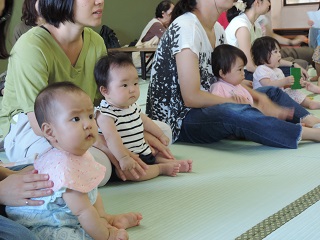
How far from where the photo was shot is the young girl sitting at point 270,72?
3221 millimetres

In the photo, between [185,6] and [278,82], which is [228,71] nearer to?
[185,6]

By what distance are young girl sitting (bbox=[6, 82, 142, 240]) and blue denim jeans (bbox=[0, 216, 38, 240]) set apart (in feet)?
0.44

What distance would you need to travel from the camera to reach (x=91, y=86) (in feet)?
6.33

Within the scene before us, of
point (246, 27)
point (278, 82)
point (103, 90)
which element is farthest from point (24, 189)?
point (246, 27)

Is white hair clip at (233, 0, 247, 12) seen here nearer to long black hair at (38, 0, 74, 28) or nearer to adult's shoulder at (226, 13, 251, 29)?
adult's shoulder at (226, 13, 251, 29)

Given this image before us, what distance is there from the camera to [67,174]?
1.18 metres

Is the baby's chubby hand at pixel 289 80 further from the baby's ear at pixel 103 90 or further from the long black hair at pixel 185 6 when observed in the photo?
the baby's ear at pixel 103 90

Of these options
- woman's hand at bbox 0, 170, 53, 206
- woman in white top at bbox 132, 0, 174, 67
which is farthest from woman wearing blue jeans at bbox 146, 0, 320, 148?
woman in white top at bbox 132, 0, 174, 67

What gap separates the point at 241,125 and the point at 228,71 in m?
0.40

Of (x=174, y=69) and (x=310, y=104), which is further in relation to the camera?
(x=310, y=104)

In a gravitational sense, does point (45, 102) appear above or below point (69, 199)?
above

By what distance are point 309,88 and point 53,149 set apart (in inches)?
113

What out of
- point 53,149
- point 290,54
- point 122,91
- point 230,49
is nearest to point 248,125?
point 230,49

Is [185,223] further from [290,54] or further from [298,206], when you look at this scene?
[290,54]
